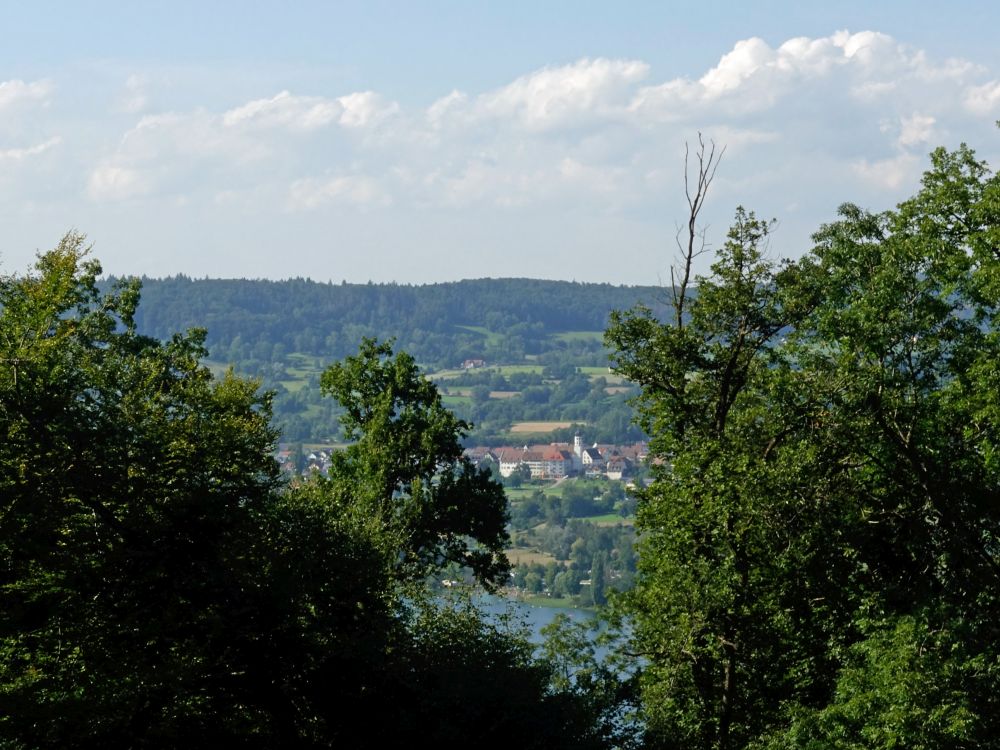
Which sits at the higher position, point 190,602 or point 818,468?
point 818,468

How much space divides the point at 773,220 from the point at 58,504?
489 inches

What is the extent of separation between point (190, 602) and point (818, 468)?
30.9 ft

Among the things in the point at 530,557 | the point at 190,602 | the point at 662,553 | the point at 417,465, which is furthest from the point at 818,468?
the point at 530,557

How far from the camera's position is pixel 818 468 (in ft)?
63.7

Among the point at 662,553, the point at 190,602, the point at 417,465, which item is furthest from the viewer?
the point at 417,465

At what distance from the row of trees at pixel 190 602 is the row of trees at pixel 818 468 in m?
2.59

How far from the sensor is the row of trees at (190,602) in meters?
14.8

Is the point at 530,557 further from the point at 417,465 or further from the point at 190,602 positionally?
the point at 190,602

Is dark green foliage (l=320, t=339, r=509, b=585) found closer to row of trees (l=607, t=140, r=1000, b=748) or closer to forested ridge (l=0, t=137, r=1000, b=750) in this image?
forested ridge (l=0, t=137, r=1000, b=750)

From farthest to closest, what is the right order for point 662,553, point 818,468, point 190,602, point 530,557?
point 530,557, point 662,553, point 818,468, point 190,602

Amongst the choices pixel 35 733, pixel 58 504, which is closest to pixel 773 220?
pixel 58 504

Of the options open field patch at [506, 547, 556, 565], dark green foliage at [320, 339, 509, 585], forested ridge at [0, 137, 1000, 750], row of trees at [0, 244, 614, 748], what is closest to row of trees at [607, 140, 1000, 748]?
forested ridge at [0, 137, 1000, 750]

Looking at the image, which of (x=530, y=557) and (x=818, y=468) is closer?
(x=818, y=468)

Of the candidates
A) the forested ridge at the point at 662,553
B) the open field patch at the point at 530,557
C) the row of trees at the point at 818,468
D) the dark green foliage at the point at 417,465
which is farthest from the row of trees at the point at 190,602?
the open field patch at the point at 530,557
